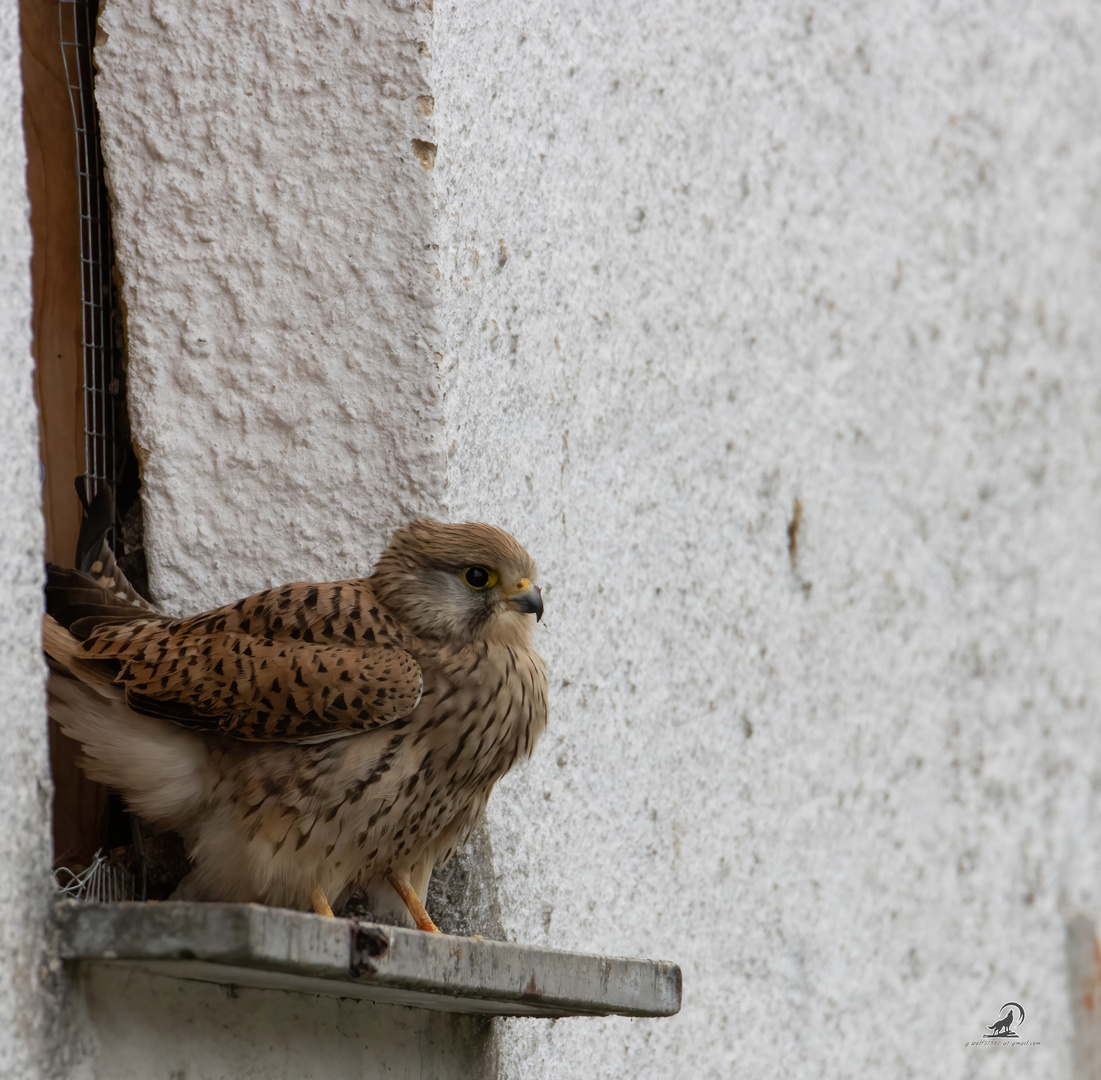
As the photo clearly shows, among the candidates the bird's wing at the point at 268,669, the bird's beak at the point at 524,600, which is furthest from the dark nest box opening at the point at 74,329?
the bird's beak at the point at 524,600

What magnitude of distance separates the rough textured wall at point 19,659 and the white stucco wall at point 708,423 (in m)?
0.61

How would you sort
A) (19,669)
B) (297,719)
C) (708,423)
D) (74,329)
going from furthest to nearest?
(708,423) < (74,329) < (297,719) < (19,669)

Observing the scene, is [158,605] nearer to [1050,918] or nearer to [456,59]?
[456,59]

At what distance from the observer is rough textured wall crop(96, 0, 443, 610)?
2154mm

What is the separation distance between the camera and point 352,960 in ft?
4.83

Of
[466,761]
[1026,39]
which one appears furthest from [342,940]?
[1026,39]

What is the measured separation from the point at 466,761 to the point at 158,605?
22.2 inches

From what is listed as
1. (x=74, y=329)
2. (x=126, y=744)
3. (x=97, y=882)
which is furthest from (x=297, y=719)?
(x=74, y=329)

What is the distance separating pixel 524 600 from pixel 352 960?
63cm

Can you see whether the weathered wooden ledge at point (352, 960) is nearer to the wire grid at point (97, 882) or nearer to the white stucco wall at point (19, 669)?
the white stucco wall at point (19, 669)

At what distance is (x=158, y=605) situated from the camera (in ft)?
6.79

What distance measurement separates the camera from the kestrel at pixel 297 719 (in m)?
1.72

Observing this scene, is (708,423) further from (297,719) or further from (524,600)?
(297,719)

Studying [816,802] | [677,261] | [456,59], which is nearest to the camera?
[456,59]
